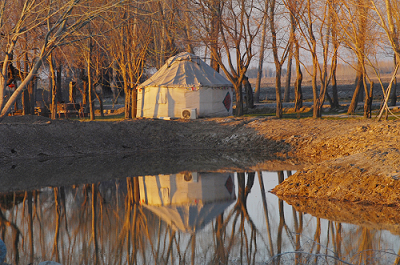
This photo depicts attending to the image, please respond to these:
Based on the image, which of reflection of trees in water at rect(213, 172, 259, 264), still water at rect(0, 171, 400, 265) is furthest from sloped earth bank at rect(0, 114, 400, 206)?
reflection of trees in water at rect(213, 172, 259, 264)

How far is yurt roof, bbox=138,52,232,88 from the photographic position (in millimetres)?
20172

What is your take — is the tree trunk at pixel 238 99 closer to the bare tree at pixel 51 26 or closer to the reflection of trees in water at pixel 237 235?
the bare tree at pixel 51 26

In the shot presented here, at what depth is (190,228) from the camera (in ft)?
18.9

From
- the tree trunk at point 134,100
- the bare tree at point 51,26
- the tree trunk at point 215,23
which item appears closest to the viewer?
the bare tree at point 51,26

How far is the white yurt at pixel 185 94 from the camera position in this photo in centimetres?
1995

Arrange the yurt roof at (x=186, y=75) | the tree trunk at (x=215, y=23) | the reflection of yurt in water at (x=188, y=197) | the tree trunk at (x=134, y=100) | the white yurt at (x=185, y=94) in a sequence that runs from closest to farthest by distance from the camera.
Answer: the reflection of yurt in water at (x=188, y=197) → the tree trunk at (x=215, y=23) → the white yurt at (x=185, y=94) → the yurt roof at (x=186, y=75) → the tree trunk at (x=134, y=100)

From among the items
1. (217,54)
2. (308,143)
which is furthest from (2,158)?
(217,54)

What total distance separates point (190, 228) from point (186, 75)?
15.6 metres

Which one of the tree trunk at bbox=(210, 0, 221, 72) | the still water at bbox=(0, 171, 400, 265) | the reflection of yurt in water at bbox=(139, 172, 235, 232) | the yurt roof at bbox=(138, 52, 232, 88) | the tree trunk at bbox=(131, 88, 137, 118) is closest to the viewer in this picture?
the still water at bbox=(0, 171, 400, 265)

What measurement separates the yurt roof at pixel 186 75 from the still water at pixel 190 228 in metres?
12.4

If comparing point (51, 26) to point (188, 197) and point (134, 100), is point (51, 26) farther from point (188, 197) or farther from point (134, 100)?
point (134, 100)

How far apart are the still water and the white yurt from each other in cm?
1196

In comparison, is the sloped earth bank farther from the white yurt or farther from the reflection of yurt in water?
the white yurt

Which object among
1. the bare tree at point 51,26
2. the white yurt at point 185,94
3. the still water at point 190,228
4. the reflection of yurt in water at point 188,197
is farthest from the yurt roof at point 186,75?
the still water at point 190,228
